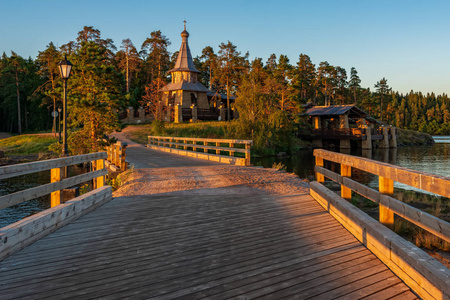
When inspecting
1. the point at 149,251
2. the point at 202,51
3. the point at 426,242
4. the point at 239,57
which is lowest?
the point at 426,242

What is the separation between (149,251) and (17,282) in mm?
1338

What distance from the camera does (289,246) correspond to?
4.03 metres

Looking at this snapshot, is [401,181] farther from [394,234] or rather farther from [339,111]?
[339,111]

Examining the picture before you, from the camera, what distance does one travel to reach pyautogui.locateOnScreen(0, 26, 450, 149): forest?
633 inches

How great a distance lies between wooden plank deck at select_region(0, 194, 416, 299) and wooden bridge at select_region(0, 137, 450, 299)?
11mm

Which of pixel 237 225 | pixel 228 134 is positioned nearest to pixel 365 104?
pixel 228 134

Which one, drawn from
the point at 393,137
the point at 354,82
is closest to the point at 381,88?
the point at 354,82

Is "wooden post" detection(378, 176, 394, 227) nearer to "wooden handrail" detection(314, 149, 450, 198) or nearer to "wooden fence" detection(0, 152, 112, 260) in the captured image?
"wooden handrail" detection(314, 149, 450, 198)

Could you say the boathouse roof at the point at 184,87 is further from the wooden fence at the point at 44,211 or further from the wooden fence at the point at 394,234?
the wooden fence at the point at 394,234

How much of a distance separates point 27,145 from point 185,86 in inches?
877

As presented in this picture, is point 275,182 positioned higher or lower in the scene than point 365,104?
lower

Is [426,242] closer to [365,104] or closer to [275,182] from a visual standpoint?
[275,182]

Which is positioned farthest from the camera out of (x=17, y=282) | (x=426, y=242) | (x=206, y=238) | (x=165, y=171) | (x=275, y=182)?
(x=165, y=171)

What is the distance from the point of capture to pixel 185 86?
49219 mm
